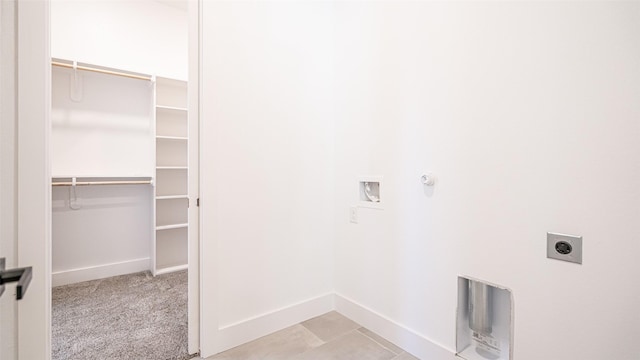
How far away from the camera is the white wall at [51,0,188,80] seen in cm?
274

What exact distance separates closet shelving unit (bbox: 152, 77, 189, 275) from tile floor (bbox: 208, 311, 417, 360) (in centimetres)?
185

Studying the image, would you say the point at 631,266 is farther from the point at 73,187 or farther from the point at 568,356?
the point at 73,187

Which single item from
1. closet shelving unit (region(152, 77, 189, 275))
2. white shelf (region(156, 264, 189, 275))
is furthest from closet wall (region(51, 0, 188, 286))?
white shelf (region(156, 264, 189, 275))

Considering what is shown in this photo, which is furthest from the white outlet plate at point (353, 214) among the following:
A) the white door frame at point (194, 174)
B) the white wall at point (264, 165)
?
the white door frame at point (194, 174)

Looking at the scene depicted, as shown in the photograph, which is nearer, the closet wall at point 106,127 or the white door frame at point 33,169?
the white door frame at point 33,169

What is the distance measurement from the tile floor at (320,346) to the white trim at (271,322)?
35 millimetres

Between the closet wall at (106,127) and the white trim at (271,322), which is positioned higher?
the closet wall at (106,127)

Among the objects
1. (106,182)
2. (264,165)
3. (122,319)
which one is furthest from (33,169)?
(106,182)

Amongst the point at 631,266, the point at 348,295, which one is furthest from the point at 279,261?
the point at 631,266

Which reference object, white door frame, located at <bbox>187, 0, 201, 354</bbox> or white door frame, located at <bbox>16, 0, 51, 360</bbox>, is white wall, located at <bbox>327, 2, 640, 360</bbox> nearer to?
white door frame, located at <bbox>187, 0, 201, 354</bbox>

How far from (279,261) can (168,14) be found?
10.7 feet

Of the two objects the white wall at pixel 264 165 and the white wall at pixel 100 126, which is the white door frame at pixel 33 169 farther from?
the white wall at pixel 100 126

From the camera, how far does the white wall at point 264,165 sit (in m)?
1.71

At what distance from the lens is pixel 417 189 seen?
5.57 ft
